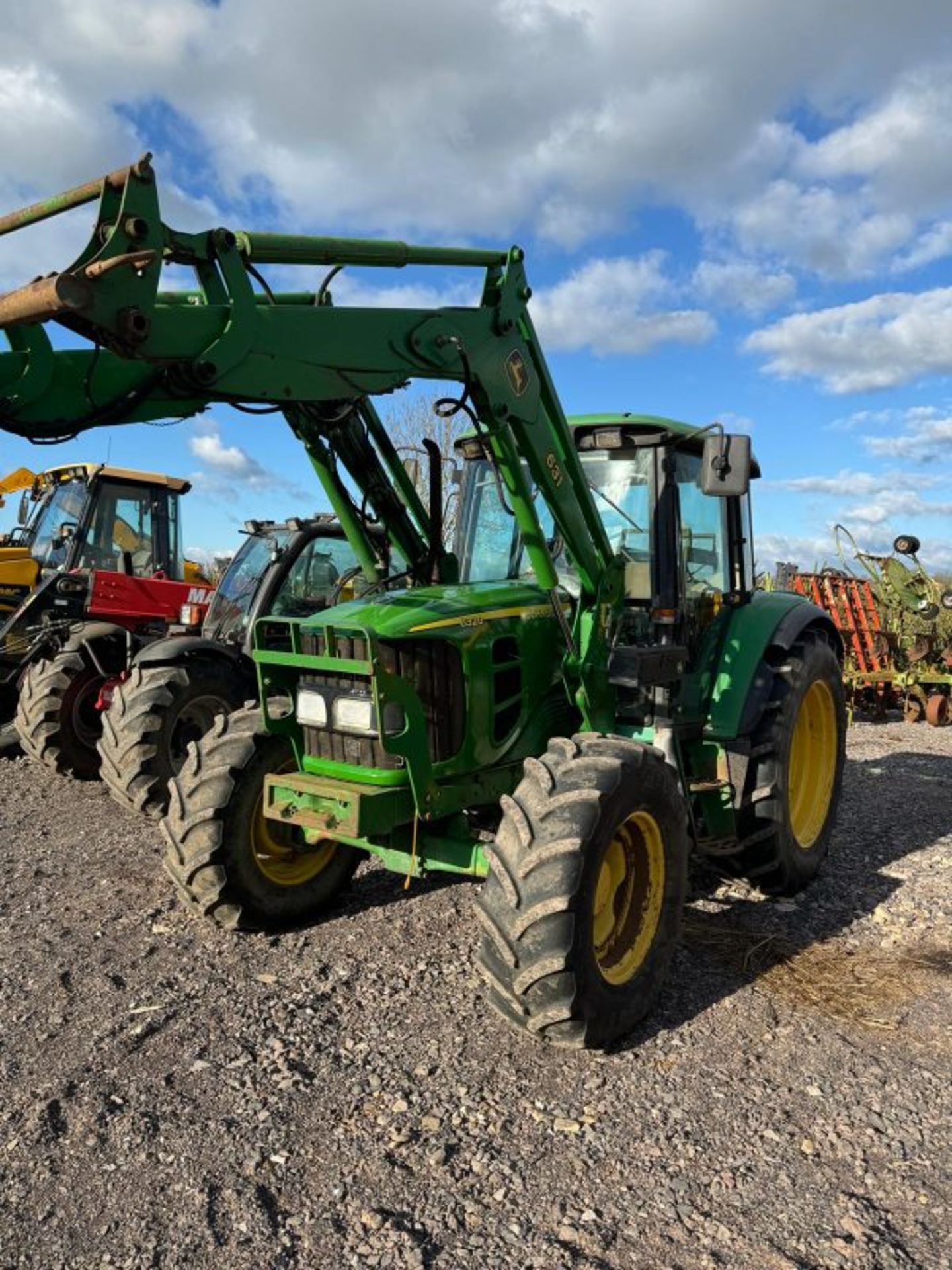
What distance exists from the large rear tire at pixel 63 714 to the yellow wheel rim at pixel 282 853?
12.3 feet

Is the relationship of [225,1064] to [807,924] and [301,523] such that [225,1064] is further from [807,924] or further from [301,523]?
[301,523]

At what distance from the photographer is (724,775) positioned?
195 inches

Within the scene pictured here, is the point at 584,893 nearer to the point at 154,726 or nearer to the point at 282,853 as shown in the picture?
the point at 282,853

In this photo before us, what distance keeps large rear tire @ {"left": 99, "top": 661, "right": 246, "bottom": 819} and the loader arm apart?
215 centimetres

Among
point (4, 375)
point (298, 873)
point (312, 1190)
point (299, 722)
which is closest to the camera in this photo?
point (312, 1190)

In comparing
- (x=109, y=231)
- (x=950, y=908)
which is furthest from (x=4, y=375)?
(x=950, y=908)

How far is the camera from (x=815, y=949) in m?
4.52

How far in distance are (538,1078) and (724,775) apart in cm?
214

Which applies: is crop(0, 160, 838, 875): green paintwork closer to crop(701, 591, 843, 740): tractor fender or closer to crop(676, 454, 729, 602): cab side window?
crop(701, 591, 843, 740): tractor fender

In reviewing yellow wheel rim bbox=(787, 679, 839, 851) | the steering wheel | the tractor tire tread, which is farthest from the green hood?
the tractor tire tread

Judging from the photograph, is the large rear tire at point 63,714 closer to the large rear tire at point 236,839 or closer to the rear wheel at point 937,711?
the large rear tire at point 236,839

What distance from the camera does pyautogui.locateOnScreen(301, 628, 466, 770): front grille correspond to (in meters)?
3.88

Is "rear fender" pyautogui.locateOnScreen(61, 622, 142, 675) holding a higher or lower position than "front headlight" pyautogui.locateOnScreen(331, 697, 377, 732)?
higher

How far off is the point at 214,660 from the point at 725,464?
3.99m
